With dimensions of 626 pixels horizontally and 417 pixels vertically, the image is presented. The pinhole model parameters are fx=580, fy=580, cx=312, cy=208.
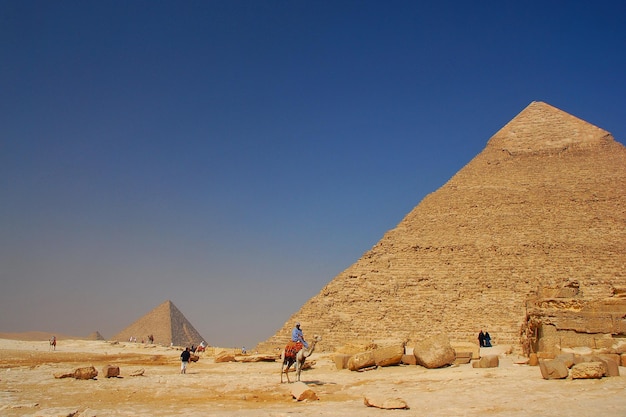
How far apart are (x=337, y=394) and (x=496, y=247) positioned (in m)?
25.6

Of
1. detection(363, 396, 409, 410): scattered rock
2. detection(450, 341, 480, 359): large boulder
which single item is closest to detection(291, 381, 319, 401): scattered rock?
detection(363, 396, 409, 410): scattered rock

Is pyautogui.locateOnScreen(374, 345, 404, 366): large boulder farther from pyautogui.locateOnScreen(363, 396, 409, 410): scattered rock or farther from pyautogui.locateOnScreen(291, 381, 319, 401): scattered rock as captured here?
pyautogui.locateOnScreen(363, 396, 409, 410): scattered rock

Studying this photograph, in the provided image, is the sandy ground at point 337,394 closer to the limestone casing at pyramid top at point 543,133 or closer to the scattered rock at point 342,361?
the scattered rock at point 342,361

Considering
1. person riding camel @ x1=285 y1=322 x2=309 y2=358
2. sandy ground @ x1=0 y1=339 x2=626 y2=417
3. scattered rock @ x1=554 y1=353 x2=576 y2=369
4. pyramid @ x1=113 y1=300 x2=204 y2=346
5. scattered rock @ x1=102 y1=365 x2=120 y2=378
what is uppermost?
pyramid @ x1=113 y1=300 x2=204 y2=346

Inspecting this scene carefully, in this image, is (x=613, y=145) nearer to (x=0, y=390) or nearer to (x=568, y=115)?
(x=568, y=115)

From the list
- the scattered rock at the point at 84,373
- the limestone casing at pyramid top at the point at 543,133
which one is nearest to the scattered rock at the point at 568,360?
the scattered rock at the point at 84,373

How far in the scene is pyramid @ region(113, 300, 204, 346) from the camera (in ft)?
139

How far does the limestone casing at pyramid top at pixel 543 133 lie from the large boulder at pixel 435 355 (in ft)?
102

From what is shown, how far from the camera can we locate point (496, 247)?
31.5m

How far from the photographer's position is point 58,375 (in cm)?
991

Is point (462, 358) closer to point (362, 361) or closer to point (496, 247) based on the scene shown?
point (362, 361)

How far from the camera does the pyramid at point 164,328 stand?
42.5 metres

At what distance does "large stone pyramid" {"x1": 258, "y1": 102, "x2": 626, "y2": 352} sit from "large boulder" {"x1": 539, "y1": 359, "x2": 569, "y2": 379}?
14.7m

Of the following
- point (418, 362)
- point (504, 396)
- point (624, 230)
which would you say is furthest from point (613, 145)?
point (504, 396)
